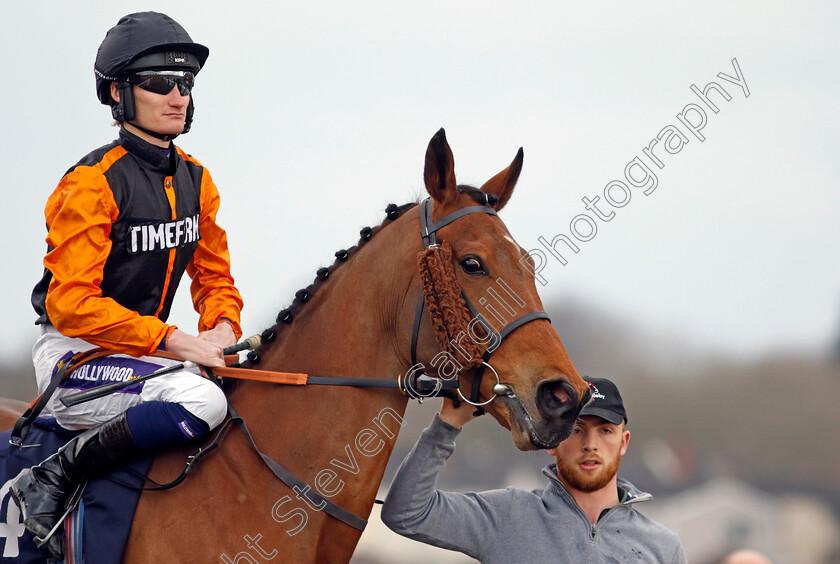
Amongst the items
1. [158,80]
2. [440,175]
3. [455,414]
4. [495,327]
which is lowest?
[455,414]

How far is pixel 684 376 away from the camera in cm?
853

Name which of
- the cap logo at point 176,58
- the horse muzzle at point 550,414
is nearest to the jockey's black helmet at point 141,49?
the cap logo at point 176,58

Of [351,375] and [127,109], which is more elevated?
[127,109]

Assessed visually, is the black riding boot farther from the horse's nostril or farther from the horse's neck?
the horse's nostril

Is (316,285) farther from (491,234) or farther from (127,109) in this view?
(127,109)

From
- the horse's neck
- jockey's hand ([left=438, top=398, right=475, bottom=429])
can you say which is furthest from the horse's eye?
jockey's hand ([left=438, top=398, right=475, bottom=429])

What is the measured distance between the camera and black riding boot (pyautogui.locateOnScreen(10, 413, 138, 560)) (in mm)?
2350

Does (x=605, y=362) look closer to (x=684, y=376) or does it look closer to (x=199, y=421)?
(x=684, y=376)

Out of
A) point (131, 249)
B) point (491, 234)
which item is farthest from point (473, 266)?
point (131, 249)

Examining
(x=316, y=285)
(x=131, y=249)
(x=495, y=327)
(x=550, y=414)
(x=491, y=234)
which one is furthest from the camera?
(x=316, y=285)

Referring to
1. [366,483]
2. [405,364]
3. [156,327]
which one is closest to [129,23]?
[156,327]

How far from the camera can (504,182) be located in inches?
108

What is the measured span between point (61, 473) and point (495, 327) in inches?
57.4

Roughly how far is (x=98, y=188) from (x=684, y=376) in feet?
24.4
